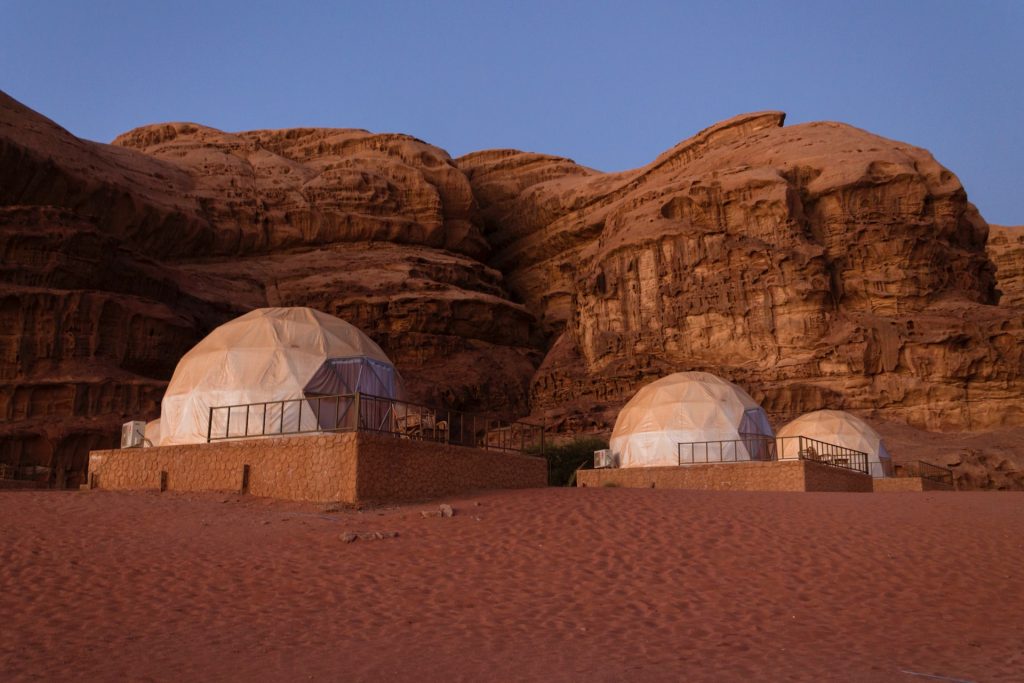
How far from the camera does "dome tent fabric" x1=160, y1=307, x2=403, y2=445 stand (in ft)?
69.1

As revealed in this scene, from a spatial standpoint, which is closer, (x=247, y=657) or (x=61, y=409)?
(x=247, y=657)

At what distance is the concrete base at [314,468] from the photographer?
16500 mm

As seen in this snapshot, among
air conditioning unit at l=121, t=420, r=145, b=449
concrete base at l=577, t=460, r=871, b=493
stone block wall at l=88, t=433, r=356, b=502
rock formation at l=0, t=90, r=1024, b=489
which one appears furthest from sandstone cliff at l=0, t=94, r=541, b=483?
concrete base at l=577, t=460, r=871, b=493

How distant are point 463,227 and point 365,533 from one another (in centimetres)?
7522

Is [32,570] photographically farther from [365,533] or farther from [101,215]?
[101,215]

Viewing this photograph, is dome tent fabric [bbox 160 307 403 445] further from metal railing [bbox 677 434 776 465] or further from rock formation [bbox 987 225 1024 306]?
rock formation [bbox 987 225 1024 306]

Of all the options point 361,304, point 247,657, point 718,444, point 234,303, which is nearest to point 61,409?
point 234,303

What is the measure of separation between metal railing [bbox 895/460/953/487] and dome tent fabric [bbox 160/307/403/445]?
27.7 m

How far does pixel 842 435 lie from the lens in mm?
38281

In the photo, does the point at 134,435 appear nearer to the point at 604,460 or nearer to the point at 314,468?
the point at 314,468

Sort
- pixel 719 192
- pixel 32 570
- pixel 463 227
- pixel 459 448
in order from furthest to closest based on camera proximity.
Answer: pixel 463 227 → pixel 719 192 → pixel 459 448 → pixel 32 570

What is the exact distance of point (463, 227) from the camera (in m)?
87.5

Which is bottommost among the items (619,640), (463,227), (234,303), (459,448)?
(619,640)

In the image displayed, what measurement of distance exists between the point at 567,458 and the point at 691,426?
1516 cm
